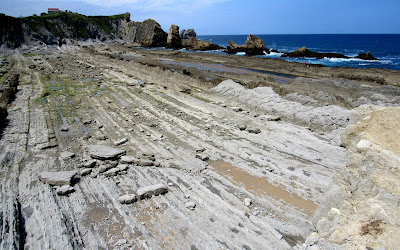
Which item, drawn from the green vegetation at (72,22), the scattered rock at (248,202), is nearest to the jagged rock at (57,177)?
the scattered rock at (248,202)

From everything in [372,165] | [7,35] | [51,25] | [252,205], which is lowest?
[252,205]

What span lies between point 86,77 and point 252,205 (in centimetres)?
2507

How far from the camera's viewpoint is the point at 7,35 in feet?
174

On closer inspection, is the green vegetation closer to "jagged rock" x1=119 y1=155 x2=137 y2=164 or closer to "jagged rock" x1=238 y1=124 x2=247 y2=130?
"jagged rock" x1=119 y1=155 x2=137 y2=164

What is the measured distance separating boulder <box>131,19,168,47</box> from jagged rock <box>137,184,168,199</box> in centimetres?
8968

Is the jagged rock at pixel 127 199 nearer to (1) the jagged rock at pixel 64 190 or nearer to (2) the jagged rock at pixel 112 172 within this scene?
(2) the jagged rock at pixel 112 172

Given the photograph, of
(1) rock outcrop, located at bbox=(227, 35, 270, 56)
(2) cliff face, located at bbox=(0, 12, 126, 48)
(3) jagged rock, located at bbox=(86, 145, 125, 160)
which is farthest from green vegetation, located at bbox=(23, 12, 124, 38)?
(3) jagged rock, located at bbox=(86, 145, 125, 160)

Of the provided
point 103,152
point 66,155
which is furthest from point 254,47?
point 66,155

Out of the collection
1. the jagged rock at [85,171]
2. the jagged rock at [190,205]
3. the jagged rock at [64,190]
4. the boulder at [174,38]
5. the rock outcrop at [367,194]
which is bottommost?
the jagged rock at [190,205]

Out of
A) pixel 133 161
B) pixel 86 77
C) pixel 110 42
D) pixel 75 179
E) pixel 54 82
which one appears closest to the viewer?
pixel 75 179

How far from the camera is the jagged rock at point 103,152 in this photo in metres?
9.43

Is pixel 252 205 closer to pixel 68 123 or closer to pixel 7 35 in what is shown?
pixel 68 123

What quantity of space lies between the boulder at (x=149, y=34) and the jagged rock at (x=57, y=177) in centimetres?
8841

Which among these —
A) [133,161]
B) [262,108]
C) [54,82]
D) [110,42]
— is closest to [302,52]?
[262,108]
